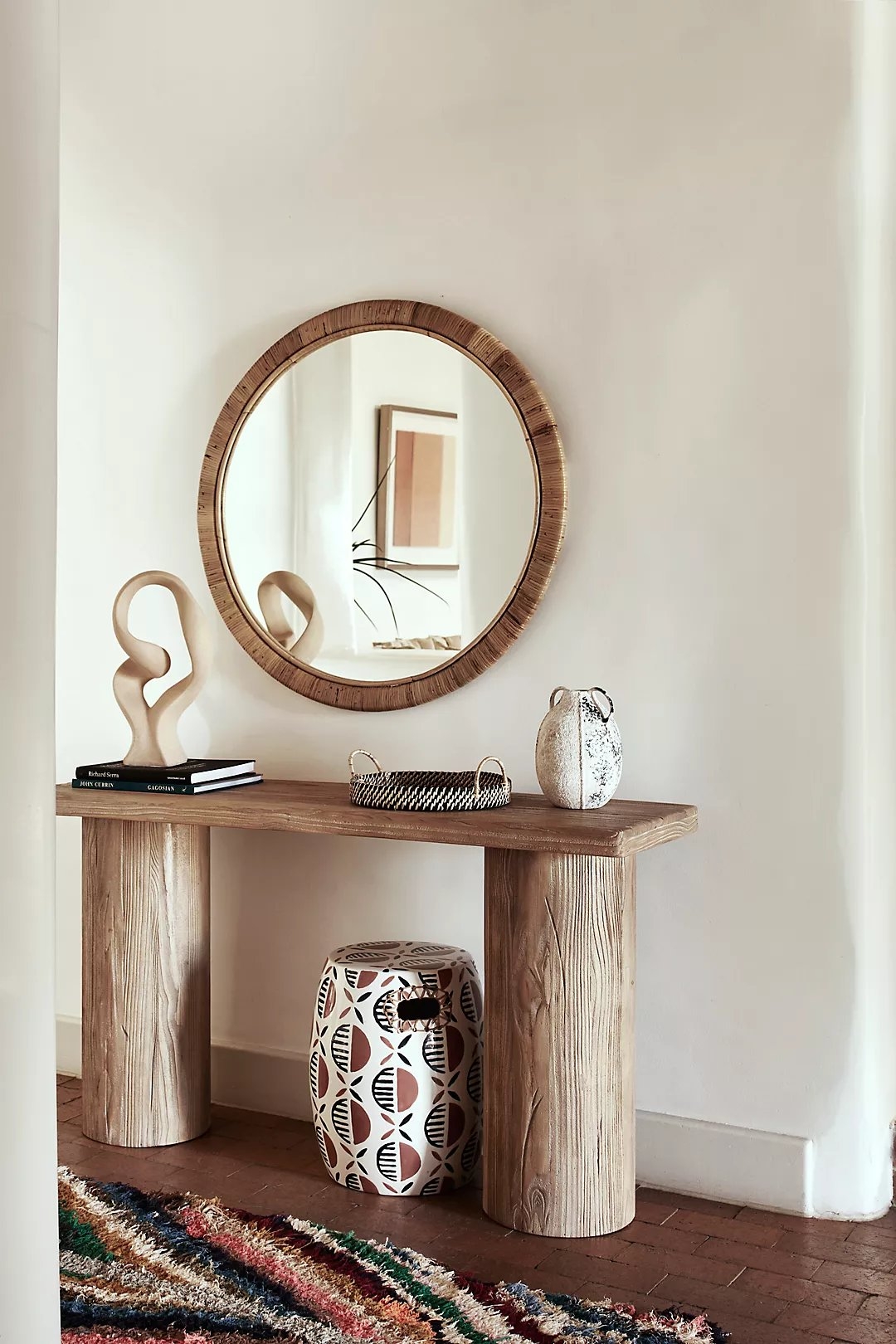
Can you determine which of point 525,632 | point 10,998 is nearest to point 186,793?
point 525,632

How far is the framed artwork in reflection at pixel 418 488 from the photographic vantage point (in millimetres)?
3002

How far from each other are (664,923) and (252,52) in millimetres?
2361

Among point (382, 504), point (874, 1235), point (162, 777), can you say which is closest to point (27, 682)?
point (162, 777)

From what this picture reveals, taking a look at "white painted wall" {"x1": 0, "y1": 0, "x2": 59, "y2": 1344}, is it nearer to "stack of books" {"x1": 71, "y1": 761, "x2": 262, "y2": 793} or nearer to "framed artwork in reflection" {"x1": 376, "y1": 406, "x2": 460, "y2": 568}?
"stack of books" {"x1": 71, "y1": 761, "x2": 262, "y2": 793}

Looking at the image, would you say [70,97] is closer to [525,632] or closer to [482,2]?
[482,2]

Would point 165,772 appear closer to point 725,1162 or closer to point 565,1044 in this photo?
point 565,1044

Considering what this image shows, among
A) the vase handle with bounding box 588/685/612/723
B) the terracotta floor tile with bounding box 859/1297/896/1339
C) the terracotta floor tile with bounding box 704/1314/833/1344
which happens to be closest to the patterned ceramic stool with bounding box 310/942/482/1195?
the vase handle with bounding box 588/685/612/723

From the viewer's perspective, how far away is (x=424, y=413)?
9.93 ft

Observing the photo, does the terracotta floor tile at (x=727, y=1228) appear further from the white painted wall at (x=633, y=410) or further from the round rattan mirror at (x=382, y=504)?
the round rattan mirror at (x=382, y=504)

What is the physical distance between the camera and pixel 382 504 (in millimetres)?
3084

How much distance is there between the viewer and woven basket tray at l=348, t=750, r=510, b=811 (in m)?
2.55

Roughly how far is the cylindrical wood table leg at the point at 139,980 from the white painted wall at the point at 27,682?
1.73 metres

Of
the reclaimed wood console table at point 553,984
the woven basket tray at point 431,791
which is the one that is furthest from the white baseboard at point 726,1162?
the woven basket tray at point 431,791

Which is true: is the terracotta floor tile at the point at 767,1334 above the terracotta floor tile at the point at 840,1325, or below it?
above
